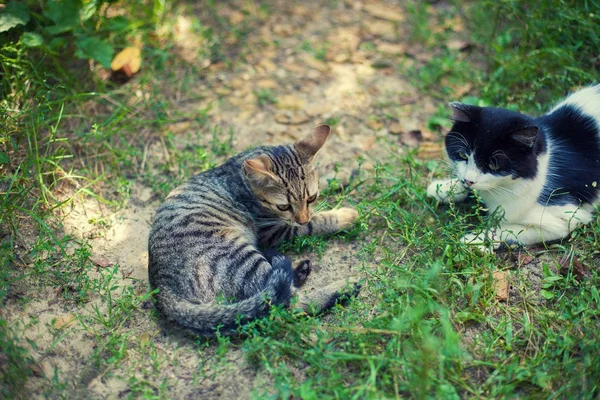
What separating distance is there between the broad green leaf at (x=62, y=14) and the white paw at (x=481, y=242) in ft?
11.4

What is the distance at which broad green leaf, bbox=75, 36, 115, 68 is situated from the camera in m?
4.32

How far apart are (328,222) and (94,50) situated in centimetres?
245

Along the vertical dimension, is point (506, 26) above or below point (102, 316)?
above

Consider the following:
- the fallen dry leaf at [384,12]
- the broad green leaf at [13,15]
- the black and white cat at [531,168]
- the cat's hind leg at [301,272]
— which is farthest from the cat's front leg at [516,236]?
the broad green leaf at [13,15]

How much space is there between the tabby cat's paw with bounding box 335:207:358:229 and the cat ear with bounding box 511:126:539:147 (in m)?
1.22

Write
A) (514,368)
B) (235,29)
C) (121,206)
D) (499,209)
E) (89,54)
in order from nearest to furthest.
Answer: (514,368), (499,209), (121,206), (89,54), (235,29)

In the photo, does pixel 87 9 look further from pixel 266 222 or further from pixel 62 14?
pixel 266 222

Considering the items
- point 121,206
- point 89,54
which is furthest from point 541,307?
point 89,54

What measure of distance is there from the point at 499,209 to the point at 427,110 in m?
1.67

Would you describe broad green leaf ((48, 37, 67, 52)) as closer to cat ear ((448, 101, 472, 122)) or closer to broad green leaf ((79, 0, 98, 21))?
broad green leaf ((79, 0, 98, 21))

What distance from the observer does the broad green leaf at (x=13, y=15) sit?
13.0ft

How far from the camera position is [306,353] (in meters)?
2.77

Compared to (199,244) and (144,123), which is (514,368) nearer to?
(199,244)

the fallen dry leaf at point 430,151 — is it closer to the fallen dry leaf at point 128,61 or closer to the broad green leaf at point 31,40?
the fallen dry leaf at point 128,61
